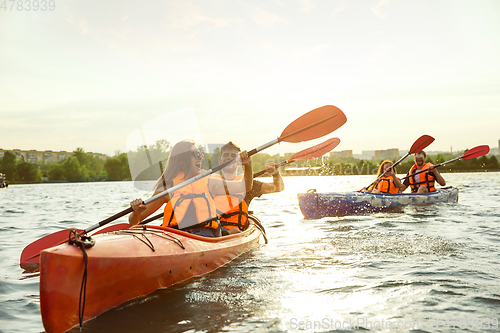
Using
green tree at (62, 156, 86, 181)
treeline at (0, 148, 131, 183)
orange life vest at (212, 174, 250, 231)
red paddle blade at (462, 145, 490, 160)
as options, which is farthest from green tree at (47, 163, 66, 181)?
orange life vest at (212, 174, 250, 231)

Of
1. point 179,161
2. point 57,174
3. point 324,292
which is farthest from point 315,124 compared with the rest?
point 57,174

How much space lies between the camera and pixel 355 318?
2998 millimetres

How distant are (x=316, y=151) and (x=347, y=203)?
337 cm

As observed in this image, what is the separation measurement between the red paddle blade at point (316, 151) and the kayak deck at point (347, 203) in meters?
2.39

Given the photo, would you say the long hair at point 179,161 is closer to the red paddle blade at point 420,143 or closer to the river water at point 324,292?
the river water at point 324,292

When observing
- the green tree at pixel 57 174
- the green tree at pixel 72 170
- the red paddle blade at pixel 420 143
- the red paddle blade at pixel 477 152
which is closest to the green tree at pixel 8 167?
the green tree at pixel 57 174

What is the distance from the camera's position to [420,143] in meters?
11.3

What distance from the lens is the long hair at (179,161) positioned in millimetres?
4125

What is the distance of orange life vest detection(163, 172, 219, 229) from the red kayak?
27cm

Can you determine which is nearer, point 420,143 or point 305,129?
point 305,129

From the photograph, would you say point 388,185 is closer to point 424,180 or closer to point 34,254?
point 424,180

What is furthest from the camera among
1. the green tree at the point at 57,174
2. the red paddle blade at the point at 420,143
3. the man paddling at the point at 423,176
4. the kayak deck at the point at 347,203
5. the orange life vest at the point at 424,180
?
the green tree at the point at 57,174

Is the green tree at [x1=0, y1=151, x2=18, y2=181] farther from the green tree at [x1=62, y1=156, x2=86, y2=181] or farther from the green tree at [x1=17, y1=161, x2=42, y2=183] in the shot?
the green tree at [x1=62, y1=156, x2=86, y2=181]

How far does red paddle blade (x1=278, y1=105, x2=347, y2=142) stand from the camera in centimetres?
533
